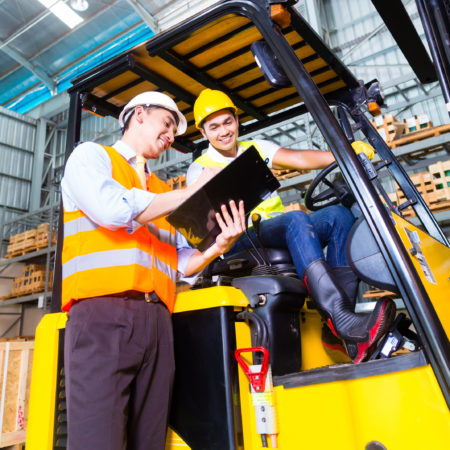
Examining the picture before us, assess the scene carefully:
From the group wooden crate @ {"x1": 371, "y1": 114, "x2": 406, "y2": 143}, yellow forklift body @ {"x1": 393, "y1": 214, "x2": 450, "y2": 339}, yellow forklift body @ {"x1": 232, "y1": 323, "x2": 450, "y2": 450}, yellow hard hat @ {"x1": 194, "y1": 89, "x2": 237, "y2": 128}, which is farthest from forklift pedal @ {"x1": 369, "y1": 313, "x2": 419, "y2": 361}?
wooden crate @ {"x1": 371, "y1": 114, "x2": 406, "y2": 143}

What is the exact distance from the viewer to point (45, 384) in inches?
90.0

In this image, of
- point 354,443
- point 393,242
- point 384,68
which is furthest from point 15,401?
point 384,68

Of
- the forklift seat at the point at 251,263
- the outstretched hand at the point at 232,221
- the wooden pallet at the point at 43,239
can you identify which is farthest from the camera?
the wooden pallet at the point at 43,239

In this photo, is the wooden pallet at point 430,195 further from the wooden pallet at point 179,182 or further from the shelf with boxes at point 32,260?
the shelf with boxes at point 32,260

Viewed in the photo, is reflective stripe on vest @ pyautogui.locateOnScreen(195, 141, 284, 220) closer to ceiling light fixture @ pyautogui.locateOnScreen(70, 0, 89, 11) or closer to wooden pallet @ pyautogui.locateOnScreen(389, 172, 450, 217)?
wooden pallet @ pyautogui.locateOnScreen(389, 172, 450, 217)

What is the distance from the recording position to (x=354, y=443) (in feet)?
5.18

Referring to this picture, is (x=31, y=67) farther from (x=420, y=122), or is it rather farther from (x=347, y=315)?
(x=347, y=315)

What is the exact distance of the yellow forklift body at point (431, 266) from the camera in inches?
68.3

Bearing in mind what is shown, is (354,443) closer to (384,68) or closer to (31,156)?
(384,68)

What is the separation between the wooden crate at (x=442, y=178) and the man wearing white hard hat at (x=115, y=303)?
7651mm

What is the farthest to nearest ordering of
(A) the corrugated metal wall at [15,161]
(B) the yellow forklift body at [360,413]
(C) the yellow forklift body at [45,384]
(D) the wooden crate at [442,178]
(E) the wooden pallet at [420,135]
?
(A) the corrugated metal wall at [15,161]
(E) the wooden pallet at [420,135]
(D) the wooden crate at [442,178]
(C) the yellow forklift body at [45,384]
(B) the yellow forklift body at [360,413]

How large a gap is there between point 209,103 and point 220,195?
1.15 metres

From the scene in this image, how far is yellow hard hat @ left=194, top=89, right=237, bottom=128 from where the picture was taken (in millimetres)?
2906

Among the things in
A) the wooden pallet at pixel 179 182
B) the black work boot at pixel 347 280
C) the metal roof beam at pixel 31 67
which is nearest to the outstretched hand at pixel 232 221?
the black work boot at pixel 347 280
